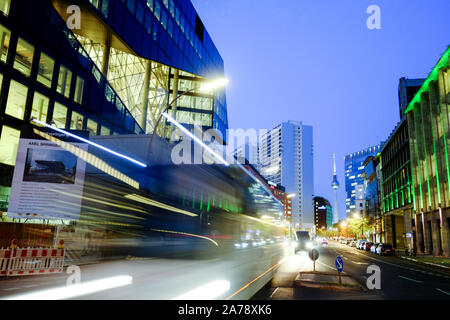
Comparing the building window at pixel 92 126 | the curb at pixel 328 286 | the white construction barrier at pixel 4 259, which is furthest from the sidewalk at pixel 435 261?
the building window at pixel 92 126

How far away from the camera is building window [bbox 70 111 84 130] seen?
27.9m

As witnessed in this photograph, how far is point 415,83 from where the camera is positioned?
74.2 meters

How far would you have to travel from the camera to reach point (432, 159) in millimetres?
45094

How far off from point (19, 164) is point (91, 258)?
7.36m

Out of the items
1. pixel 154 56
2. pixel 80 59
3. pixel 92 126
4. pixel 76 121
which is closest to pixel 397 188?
pixel 154 56

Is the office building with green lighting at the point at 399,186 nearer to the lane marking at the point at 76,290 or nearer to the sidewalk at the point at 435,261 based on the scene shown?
the sidewalk at the point at 435,261

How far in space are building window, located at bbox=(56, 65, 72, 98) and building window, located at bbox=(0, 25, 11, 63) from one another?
183 inches

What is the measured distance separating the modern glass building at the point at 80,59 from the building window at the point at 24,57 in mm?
66

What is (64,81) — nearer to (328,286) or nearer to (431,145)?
(328,286)

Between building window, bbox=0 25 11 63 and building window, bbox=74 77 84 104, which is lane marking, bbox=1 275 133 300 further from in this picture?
building window, bbox=74 77 84 104
